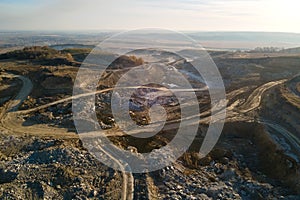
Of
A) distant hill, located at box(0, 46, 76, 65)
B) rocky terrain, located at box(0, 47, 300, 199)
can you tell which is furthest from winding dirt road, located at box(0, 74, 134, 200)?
distant hill, located at box(0, 46, 76, 65)

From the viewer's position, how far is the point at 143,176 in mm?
18656

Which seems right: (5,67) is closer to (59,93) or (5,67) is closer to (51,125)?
(59,93)

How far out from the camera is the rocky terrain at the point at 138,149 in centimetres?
1730

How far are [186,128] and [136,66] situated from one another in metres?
26.1

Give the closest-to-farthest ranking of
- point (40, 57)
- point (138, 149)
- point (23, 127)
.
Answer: point (138, 149) < point (23, 127) < point (40, 57)

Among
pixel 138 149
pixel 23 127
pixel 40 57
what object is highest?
pixel 40 57

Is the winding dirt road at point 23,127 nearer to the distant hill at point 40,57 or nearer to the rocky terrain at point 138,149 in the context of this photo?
the rocky terrain at point 138,149

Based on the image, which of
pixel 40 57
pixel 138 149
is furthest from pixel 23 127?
pixel 40 57

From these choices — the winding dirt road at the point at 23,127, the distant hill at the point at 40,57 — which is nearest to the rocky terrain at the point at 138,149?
the winding dirt road at the point at 23,127

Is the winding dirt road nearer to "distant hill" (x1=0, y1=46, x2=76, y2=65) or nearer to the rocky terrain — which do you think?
the rocky terrain

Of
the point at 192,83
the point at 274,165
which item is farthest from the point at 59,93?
the point at 192,83

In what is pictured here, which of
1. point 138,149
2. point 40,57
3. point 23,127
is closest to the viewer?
point 138,149

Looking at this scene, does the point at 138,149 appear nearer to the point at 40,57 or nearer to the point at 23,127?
the point at 23,127

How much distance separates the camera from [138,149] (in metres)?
22.2
